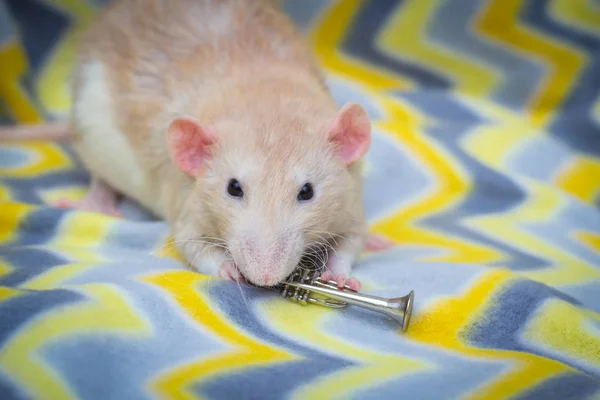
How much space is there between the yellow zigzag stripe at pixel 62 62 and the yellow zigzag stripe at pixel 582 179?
2.16m

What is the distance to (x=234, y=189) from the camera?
1648 millimetres

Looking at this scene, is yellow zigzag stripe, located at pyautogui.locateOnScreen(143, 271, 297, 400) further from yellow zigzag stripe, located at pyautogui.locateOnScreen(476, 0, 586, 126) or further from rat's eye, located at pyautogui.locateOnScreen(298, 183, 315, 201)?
yellow zigzag stripe, located at pyautogui.locateOnScreen(476, 0, 586, 126)

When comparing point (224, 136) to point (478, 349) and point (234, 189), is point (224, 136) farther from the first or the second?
point (478, 349)

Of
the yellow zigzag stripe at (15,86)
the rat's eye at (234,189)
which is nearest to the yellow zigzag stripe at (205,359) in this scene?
the rat's eye at (234,189)

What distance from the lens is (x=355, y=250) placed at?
193 centimetres

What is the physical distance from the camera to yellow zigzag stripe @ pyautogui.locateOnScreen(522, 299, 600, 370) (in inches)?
62.3

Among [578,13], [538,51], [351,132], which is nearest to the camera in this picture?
[351,132]

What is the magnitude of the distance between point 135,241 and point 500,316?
1.10 metres

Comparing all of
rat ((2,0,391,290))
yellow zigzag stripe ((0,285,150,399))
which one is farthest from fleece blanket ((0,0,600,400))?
rat ((2,0,391,290))

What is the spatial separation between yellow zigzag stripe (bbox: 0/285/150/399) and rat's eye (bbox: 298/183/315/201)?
1.52ft

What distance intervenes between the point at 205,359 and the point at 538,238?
1357mm

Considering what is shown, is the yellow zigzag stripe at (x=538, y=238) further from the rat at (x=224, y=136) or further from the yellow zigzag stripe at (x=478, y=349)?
the rat at (x=224, y=136)

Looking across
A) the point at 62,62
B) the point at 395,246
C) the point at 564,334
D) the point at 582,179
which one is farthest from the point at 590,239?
the point at 62,62

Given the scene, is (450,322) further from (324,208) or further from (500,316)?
(324,208)
